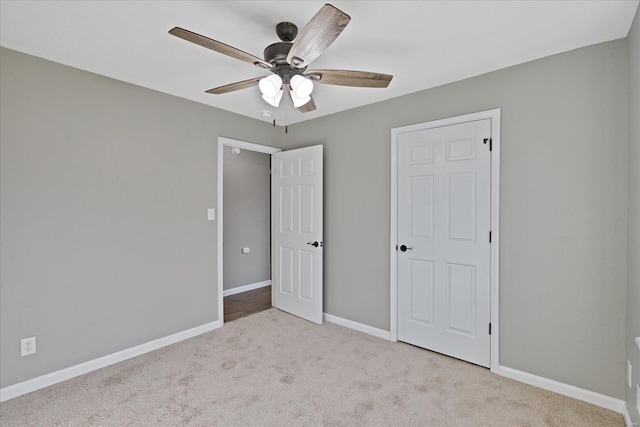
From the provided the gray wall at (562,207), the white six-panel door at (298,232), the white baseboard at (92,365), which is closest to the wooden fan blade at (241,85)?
the white six-panel door at (298,232)

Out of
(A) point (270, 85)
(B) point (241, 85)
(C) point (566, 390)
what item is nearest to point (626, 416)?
(C) point (566, 390)

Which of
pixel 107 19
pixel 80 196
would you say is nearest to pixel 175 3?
pixel 107 19

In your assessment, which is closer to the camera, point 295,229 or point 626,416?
point 626,416

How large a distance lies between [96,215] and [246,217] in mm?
2530

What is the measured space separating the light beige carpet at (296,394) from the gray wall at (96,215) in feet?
1.10

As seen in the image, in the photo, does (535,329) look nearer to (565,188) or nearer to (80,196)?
(565,188)

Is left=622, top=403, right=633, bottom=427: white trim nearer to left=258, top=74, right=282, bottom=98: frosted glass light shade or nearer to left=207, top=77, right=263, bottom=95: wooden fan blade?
left=258, top=74, right=282, bottom=98: frosted glass light shade

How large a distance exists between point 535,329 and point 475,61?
79.1 inches

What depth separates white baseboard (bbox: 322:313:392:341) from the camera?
3.16 metres

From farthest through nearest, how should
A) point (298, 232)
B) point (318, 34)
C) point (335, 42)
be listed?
1. point (298, 232)
2. point (335, 42)
3. point (318, 34)

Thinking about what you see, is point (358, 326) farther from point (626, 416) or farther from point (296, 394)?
point (626, 416)

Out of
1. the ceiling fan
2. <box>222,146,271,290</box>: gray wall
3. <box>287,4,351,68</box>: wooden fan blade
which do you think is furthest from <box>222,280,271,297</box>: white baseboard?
<box>287,4,351,68</box>: wooden fan blade

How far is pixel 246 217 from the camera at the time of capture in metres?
5.02

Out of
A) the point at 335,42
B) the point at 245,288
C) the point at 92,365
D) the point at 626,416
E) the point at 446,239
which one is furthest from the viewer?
the point at 245,288
